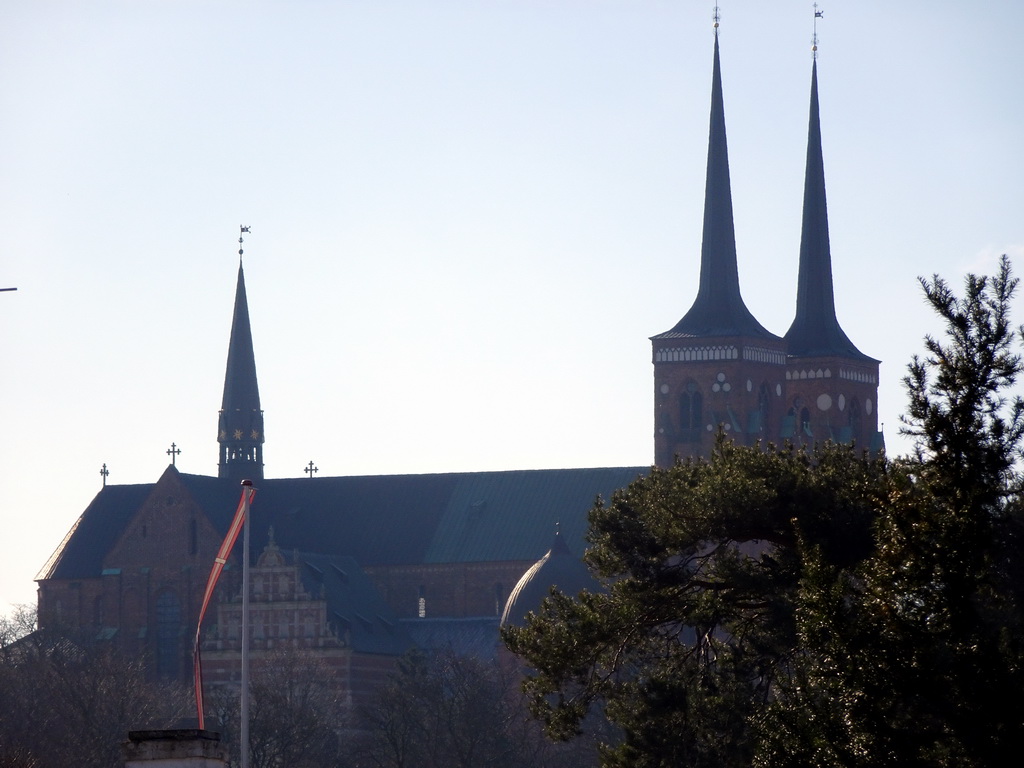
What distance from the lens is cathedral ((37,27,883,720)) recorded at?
97125mm

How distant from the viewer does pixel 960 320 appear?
2506cm

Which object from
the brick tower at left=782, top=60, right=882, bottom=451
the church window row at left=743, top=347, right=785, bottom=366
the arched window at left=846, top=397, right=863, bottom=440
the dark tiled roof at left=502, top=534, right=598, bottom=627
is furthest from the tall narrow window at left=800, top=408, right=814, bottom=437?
the dark tiled roof at left=502, top=534, right=598, bottom=627

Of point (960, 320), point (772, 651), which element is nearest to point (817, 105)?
point (772, 651)

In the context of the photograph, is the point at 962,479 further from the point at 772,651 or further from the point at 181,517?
the point at 181,517

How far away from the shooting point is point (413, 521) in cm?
10638

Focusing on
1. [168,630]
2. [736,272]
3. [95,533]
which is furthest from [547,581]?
[95,533]

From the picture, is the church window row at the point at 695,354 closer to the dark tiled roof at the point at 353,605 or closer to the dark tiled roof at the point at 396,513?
the dark tiled roof at the point at 396,513

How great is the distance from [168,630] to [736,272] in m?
29.8

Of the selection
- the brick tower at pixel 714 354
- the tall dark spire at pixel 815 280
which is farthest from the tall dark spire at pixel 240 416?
the tall dark spire at pixel 815 280

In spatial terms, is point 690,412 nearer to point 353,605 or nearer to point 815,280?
point 815,280

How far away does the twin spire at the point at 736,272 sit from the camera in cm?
9694

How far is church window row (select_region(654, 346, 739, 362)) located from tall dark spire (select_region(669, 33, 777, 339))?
0.66 metres

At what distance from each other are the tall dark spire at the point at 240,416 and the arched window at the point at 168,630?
21.6 ft

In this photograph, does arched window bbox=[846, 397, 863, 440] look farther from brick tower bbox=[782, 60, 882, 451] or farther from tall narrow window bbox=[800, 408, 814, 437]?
tall narrow window bbox=[800, 408, 814, 437]
